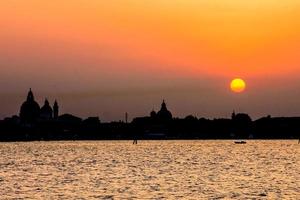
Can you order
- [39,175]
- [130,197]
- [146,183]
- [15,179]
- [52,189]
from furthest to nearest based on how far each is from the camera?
[39,175]
[15,179]
[146,183]
[52,189]
[130,197]

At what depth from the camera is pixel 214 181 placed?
8806 cm

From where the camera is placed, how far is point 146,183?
8562cm

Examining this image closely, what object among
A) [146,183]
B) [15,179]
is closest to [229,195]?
[146,183]

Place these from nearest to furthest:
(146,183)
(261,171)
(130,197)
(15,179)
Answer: (130,197), (146,183), (15,179), (261,171)

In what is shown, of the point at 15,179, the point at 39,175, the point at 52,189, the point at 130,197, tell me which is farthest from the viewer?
the point at 39,175

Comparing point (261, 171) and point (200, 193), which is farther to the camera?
point (261, 171)

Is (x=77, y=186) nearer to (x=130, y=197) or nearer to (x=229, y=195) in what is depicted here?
(x=130, y=197)

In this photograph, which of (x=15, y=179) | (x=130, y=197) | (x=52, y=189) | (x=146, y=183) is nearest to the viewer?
(x=130, y=197)

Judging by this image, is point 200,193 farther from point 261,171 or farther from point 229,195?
point 261,171

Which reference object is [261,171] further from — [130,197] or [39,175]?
[130,197]

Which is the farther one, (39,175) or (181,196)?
(39,175)

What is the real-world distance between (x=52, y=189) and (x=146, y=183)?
11.9 meters

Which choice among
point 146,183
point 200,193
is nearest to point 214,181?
point 146,183

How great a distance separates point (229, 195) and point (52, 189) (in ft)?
63.0
